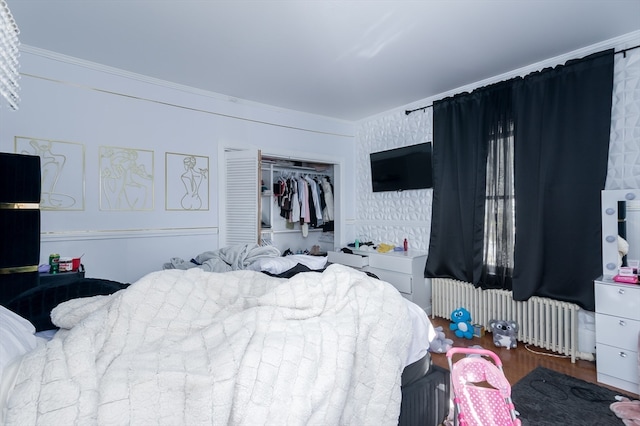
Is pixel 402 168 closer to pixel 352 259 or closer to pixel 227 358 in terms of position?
pixel 352 259

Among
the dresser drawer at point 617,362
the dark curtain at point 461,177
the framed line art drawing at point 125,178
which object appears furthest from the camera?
the dark curtain at point 461,177

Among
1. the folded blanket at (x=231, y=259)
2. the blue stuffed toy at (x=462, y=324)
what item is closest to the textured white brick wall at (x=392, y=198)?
the blue stuffed toy at (x=462, y=324)

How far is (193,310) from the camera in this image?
117 centimetres

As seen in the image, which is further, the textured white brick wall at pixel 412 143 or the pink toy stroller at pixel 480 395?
the textured white brick wall at pixel 412 143

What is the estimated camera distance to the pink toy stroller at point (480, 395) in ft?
4.25

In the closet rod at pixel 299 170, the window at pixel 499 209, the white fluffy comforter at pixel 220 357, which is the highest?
the closet rod at pixel 299 170

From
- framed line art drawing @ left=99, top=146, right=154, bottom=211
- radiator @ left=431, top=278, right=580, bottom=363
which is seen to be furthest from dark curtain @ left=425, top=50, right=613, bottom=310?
framed line art drawing @ left=99, top=146, right=154, bottom=211

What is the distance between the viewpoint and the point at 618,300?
1.90 m

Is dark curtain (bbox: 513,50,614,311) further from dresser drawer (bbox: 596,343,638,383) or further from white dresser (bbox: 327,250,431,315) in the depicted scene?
white dresser (bbox: 327,250,431,315)

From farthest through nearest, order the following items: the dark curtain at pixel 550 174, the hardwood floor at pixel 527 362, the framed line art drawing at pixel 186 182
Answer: the framed line art drawing at pixel 186 182 → the dark curtain at pixel 550 174 → the hardwood floor at pixel 527 362

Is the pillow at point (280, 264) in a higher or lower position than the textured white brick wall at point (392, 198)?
lower

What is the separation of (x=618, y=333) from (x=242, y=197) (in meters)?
3.06

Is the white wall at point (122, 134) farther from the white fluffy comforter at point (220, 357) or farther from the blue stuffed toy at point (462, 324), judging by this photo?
the blue stuffed toy at point (462, 324)

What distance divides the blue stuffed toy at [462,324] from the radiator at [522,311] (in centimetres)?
16
